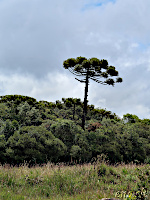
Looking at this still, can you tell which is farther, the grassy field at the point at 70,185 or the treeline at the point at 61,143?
the treeline at the point at 61,143

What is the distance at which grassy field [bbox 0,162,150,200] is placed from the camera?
20.2ft

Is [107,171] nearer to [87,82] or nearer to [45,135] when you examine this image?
[45,135]

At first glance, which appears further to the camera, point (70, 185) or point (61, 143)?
point (61, 143)

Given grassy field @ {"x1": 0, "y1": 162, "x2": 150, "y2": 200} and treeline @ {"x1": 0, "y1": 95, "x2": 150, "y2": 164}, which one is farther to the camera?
treeline @ {"x1": 0, "y1": 95, "x2": 150, "y2": 164}

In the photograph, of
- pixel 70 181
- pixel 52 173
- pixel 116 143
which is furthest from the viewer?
pixel 116 143

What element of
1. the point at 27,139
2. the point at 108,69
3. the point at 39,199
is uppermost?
the point at 108,69

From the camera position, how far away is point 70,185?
7184 mm

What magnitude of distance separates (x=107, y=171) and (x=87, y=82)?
48.2ft

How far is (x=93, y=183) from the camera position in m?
7.64

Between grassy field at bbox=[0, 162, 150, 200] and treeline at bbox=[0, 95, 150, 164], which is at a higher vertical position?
treeline at bbox=[0, 95, 150, 164]

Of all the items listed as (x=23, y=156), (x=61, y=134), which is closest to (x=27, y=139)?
(x=23, y=156)

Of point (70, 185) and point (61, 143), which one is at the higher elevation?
point (61, 143)

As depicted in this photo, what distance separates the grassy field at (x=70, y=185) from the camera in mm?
6160

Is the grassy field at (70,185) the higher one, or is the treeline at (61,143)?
the treeline at (61,143)
